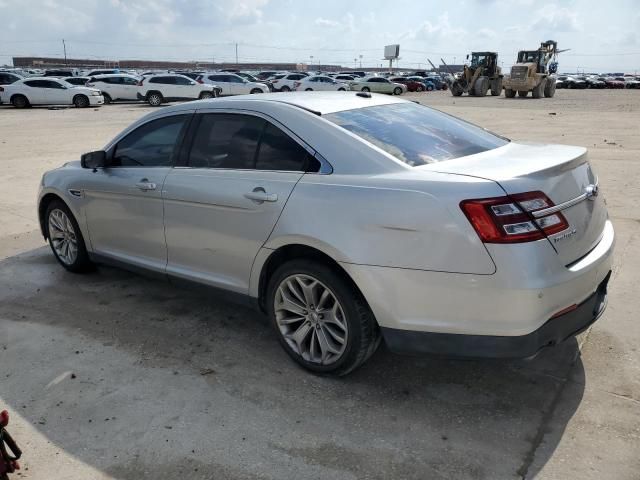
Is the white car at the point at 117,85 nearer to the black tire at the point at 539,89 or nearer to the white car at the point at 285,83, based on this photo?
the white car at the point at 285,83

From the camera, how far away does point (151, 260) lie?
4.31 metres

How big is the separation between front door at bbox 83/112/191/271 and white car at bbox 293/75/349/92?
32.2 meters

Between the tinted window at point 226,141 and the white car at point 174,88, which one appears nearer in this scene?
the tinted window at point 226,141

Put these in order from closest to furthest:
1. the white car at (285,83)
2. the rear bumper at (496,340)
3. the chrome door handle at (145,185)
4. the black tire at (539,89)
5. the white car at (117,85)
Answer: the rear bumper at (496,340) → the chrome door handle at (145,185) → the white car at (117,85) → the black tire at (539,89) → the white car at (285,83)

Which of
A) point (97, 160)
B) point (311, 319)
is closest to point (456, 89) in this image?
point (97, 160)

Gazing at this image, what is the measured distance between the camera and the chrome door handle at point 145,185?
4.11 meters

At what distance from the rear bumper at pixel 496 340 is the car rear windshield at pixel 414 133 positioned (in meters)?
0.93

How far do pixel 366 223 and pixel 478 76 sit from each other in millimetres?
39943

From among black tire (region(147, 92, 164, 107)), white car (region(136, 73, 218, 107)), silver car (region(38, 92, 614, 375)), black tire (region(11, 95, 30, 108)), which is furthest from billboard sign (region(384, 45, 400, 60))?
silver car (region(38, 92, 614, 375))

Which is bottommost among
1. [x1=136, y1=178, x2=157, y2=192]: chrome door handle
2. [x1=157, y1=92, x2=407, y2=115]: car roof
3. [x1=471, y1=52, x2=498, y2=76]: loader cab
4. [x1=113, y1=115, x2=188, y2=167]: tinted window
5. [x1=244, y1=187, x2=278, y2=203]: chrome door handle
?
[x1=136, y1=178, x2=157, y2=192]: chrome door handle

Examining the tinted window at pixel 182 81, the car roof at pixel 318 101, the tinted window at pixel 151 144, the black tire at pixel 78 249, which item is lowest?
the black tire at pixel 78 249

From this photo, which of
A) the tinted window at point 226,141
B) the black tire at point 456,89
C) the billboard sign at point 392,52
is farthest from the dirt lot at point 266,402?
the billboard sign at point 392,52

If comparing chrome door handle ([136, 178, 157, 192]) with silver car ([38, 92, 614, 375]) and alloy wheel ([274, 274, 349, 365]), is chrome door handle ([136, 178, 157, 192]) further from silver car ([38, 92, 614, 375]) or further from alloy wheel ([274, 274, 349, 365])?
alloy wheel ([274, 274, 349, 365])

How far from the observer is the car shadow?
2695 mm
